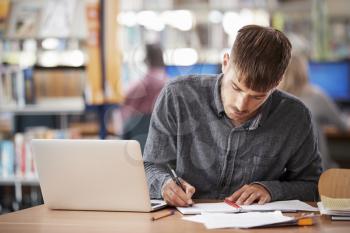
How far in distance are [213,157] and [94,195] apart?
0.47 metres

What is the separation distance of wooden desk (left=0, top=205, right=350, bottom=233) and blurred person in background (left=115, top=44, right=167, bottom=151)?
1.51m

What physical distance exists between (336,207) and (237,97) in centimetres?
44

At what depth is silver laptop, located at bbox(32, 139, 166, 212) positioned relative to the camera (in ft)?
5.77

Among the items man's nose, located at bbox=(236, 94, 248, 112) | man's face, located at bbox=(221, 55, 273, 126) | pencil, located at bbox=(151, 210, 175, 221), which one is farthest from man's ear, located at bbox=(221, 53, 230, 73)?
pencil, located at bbox=(151, 210, 175, 221)

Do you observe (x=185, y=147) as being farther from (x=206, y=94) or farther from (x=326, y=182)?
(x=326, y=182)

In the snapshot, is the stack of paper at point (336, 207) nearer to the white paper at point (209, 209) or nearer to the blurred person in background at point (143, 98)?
the white paper at point (209, 209)

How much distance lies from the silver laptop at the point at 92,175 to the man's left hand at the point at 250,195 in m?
0.23

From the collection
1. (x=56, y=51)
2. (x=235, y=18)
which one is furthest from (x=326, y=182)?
(x=235, y=18)

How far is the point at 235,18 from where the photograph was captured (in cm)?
570

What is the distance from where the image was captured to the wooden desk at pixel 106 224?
5.22 ft

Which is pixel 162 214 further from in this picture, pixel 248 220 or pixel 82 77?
pixel 82 77

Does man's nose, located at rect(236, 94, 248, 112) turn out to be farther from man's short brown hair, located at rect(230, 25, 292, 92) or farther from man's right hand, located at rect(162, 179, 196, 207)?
man's right hand, located at rect(162, 179, 196, 207)

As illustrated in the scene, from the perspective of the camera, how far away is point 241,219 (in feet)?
5.48

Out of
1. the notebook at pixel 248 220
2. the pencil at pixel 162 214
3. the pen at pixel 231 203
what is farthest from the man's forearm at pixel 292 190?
the pencil at pixel 162 214
